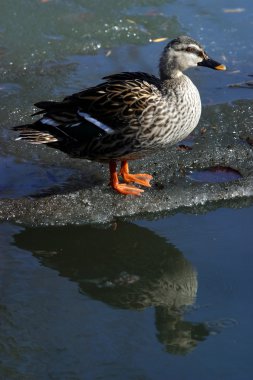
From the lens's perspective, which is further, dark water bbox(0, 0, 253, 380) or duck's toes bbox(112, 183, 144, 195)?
duck's toes bbox(112, 183, 144, 195)

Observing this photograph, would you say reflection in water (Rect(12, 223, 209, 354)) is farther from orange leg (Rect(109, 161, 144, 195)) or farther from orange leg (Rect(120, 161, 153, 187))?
orange leg (Rect(120, 161, 153, 187))

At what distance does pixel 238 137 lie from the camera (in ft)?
20.7

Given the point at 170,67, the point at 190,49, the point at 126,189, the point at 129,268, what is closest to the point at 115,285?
the point at 129,268

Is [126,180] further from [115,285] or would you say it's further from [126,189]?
[115,285]

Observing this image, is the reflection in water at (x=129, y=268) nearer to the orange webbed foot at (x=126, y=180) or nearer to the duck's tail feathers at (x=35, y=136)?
Result: the orange webbed foot at (x=126, y=180)

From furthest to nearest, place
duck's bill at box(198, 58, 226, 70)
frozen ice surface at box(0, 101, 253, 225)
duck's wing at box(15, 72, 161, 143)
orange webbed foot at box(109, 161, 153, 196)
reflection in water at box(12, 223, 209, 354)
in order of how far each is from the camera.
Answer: duck's bill at box(198, 58, 226, 70)
orange webbed foot at box(109, 161, 153, 196)
duck's wing at box(15, 72, 161, 143)
frozen ice surface at box(0, 101, 253, 225)
reflection in water at box(12, 223, 209, 354)

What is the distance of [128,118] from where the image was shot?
5.46 meters

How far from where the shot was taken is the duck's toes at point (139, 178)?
573 centimetres

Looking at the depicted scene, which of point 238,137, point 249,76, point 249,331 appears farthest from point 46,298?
point 249,76

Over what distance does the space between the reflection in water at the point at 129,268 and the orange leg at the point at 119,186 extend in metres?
0.37

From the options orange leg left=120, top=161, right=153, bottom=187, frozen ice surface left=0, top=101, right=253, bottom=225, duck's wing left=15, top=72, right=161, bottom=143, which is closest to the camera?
frozen ice surface left=0, top=101, right=253, bottom=225

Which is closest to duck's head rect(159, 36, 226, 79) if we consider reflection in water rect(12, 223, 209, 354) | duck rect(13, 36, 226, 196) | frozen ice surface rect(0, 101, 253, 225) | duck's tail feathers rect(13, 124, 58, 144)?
duck rect(13, 36, 226, 196)

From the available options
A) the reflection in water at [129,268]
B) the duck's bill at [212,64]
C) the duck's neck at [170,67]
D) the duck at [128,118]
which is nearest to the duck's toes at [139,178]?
the duck at [128,118]

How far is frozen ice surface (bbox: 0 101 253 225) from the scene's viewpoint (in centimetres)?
536
